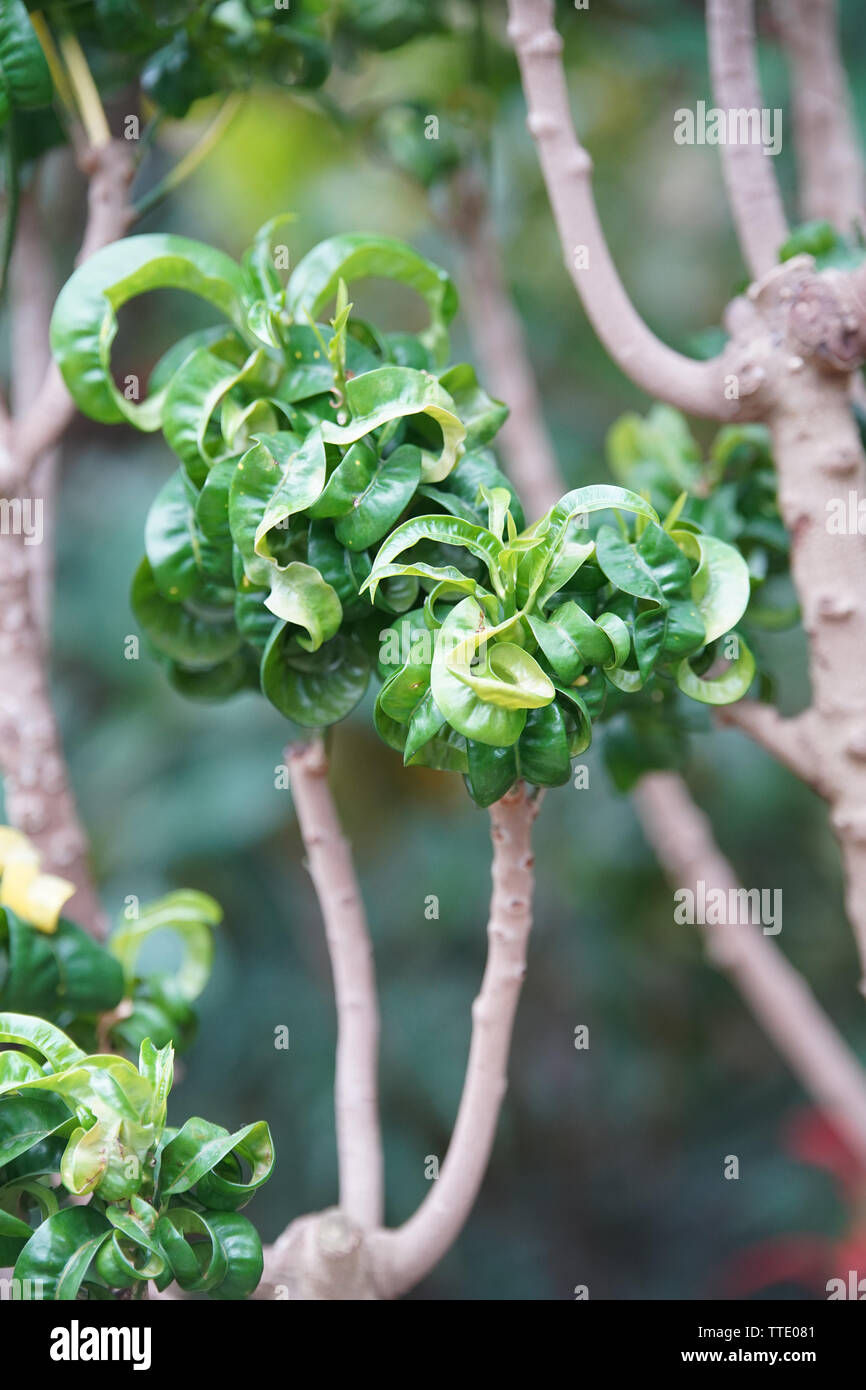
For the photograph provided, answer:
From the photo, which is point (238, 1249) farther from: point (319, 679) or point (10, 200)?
point (10, 200)

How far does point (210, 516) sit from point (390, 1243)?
41 centimetres

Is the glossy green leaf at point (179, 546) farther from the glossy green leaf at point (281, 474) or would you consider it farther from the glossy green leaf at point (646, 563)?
the glossy green leaf at point (646, 563)

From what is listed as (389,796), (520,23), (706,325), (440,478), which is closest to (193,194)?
(706,325)

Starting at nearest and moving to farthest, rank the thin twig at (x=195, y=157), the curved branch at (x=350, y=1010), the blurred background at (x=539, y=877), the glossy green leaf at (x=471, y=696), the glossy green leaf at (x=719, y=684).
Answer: the glossy green leaf at (x=471, y=696), the glossy green leaf at (x=719, y=684), the curved branch at (x=350, y=1010), the thin twig at (x=195, y=157), the blurred background at (x=539, y=877)

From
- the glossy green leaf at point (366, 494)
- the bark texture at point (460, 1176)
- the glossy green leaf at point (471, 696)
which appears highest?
the glossy green leaf at point (366, 494)

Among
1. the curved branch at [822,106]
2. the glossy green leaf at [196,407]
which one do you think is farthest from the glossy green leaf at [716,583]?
the curved branch at [822,106]

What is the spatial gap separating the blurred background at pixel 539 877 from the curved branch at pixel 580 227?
781 millimetres

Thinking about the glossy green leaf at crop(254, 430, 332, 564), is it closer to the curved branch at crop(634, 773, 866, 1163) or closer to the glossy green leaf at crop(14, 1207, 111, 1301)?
the glossy green leaf at crop(14, 1207, 111, 1301)

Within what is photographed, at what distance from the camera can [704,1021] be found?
1.71 metres

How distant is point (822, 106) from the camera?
96cm

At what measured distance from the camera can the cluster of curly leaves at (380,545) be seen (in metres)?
0.46

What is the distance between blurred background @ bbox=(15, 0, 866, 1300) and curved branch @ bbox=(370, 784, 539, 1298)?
0.78m

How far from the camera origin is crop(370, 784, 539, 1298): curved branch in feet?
1.83

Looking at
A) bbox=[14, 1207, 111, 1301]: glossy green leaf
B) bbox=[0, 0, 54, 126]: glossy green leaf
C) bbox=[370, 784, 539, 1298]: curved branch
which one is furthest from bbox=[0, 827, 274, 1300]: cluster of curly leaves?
bbox=[0, 0, 54, 126]: glossy green leaf
